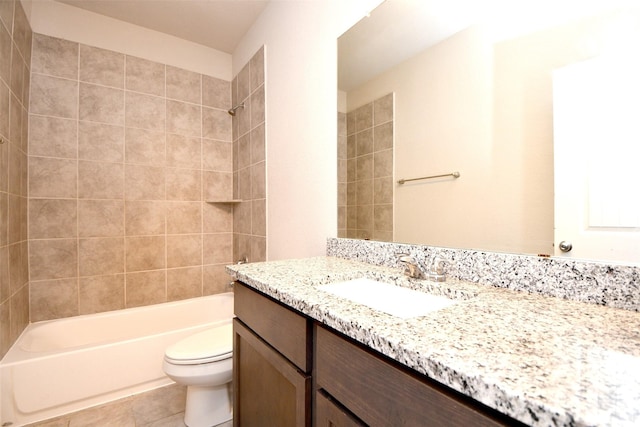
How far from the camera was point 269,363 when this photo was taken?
907mm

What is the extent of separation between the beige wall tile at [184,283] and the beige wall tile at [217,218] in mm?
375

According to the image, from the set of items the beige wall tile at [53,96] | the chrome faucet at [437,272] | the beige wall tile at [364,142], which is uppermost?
the beige wall tile at [53,96]

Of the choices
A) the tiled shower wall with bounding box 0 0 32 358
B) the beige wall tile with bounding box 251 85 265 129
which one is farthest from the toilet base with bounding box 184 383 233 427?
the beige wall tile with bounding box 251 85 265 129

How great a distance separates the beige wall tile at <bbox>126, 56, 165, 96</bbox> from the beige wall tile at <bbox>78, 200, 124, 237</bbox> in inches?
36.6

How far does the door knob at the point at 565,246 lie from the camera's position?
0.75 m

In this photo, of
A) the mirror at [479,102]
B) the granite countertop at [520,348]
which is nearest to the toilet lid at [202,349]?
the granite countertop at [520,348]

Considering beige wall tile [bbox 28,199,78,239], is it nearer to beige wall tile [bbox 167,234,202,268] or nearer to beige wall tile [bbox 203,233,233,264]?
beige wall tile [bbox 167,234,202,268]

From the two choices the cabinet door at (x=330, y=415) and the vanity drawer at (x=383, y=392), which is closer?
the vanity drawer at (x=383, y=392)

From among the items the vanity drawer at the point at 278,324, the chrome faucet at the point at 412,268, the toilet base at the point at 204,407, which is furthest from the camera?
the toilet base at the point at 204,407

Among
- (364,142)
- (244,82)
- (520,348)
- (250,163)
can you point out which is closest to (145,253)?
(250,163)

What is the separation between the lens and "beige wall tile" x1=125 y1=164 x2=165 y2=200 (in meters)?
2.30

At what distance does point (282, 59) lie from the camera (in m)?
1.91

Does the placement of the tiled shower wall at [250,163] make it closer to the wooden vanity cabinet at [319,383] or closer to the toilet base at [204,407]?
the toilet base at [204,407]

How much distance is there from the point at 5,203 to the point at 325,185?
1.72 m
